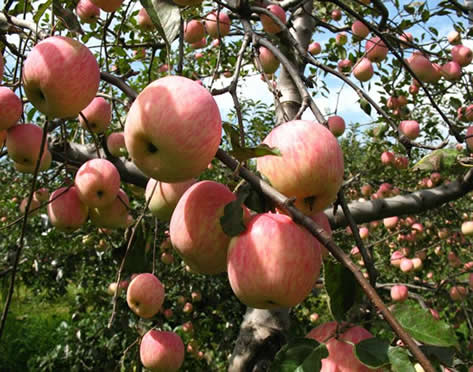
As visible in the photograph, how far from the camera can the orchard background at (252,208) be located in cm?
62

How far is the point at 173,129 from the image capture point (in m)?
0.59

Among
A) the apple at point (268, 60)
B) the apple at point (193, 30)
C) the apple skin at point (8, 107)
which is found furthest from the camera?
the apple at point (193, 30)

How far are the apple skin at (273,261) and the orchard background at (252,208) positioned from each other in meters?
0.02

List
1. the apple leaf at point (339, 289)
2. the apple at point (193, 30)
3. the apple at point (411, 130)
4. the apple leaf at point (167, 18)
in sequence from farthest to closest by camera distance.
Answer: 1. the apple at point (411, 130)
2. the apple at point (193, 30)
3. the apple leaf at point (167, 18)
4. the apple leaf at point (339, 289)

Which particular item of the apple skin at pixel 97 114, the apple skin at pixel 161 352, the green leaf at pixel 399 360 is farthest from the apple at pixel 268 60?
the green leaf at pixel 399 360

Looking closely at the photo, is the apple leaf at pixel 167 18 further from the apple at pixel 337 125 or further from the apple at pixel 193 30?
the apple at pixel 337 125

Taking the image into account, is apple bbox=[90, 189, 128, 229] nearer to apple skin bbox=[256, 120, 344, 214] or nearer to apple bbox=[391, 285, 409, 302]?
apple skin bbox=[256, 120, 344, 214]

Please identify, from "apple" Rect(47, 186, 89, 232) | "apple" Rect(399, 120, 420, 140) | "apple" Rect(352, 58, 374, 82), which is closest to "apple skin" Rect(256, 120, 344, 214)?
"apple" Rect(47, 186, 89, 232)

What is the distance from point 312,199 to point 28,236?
275cm

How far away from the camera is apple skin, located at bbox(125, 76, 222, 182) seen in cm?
59

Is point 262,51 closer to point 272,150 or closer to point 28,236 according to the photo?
point 272,150

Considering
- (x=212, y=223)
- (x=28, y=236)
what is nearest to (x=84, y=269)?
(x=28, y=236)

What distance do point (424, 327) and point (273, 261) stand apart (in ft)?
0.73

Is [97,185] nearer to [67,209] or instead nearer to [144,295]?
[67,209]
